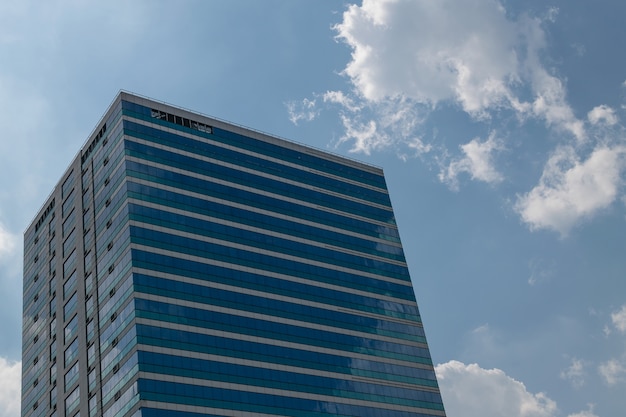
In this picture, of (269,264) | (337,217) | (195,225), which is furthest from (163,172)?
(337,217)

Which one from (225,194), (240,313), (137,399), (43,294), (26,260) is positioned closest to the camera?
(137,399)

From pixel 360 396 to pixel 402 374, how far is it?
11464 millimetres

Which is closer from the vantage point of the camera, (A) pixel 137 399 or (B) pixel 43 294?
(A) pixel 137 399

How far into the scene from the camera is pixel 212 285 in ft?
474

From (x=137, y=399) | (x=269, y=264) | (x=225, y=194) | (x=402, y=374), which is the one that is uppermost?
(x=225, y=194)

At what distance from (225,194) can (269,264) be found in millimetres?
13954

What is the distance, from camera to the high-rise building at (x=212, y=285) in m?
136

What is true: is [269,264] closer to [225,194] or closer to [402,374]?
[225,194]

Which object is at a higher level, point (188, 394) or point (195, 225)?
point (195, 225)

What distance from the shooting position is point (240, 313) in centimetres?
14525

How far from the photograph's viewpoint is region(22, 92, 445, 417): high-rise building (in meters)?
136

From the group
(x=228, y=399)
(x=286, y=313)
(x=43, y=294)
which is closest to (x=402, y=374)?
(x=286, y=313)

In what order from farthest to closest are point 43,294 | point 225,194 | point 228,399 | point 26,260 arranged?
1. point 26,260
2. point 43,294
3. point 225,194
4. point 228,399

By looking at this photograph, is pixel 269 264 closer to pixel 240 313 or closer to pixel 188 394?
pixel 240 313
